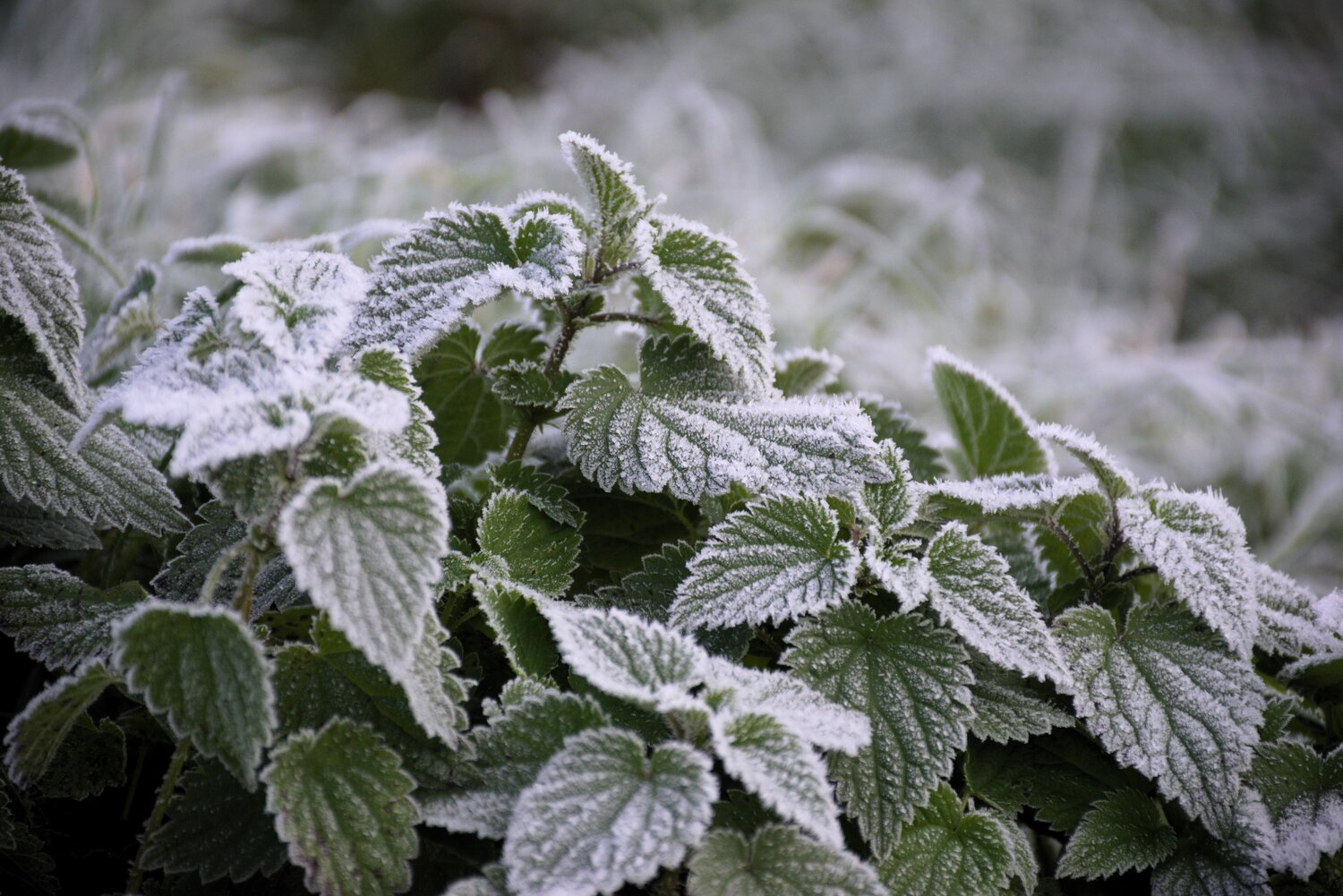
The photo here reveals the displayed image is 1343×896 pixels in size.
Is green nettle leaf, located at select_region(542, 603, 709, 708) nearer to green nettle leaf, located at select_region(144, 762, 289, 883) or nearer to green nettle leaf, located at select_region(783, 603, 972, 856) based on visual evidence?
green nettle leaf, located at select_region(783, 603, 972, 856)

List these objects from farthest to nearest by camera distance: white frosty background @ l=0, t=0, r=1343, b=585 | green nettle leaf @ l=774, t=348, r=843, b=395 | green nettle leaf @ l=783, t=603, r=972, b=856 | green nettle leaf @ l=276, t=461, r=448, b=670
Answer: white frosty background @ l=0, t=0, r=1343, b=585 < green nettle leaf @ l=774, t=348, r=843, b=395 < green nettle leaf @ l=783, t=603, r=972, b=856 < green nettle leaf @ l=276, t=461, r=448, b=670

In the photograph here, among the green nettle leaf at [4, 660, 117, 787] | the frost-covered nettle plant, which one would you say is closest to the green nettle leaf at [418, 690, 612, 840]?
the frost-covered nettle plant

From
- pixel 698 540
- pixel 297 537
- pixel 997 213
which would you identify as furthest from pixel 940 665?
pixel 997 213

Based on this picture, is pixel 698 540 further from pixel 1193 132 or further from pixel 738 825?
pixel 1193 132

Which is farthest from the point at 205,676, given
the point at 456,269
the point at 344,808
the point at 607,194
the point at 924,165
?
the point at 924,165

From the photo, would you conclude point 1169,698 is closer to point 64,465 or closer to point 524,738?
point 524,738

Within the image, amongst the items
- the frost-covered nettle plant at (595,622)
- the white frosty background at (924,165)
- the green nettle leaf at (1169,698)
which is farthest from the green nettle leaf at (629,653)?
the white frosty background at (924,165)
